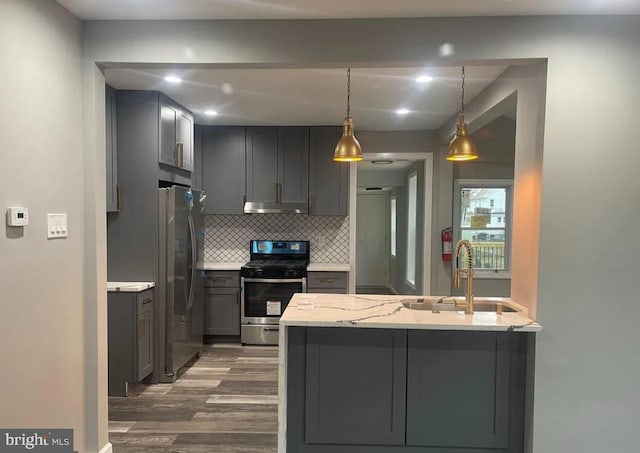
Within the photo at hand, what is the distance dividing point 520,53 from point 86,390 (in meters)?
3.04

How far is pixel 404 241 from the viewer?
6.95 meters

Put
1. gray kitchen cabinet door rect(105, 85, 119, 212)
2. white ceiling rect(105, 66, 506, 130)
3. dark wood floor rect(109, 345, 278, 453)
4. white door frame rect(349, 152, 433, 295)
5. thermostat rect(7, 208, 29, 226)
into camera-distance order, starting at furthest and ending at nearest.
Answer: white door frame rect(349, 152, 433, 295)
gray kitchen cabinet door rect(105, 85, 119, 212)
white ceiling rect(105, 66, 506, 130)
dark wood floor rect(109, 345, 278, 453)
thermostat rect(7, 208, 29, 226)

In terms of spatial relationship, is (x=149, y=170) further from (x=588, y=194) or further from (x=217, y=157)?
(x=588, y=194)

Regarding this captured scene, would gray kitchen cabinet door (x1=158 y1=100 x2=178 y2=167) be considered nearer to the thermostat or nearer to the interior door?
the thermostat

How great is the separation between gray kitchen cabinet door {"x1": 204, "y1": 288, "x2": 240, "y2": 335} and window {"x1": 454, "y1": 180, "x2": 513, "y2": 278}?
299 cm

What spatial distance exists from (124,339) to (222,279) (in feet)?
4.72

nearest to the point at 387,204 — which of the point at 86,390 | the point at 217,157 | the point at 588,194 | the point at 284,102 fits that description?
the point at 217,157

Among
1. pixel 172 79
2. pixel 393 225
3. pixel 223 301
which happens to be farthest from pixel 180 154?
pixel 393 225

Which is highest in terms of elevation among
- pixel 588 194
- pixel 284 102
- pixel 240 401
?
pixel 284 102

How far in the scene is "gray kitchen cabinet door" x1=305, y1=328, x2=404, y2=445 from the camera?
2262 millimetres

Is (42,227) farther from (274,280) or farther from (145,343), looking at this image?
(274,280)

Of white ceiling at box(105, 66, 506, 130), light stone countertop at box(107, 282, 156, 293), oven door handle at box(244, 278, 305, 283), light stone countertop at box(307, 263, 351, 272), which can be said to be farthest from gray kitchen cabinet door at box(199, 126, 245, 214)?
light stone countertop at box(107, 282, 156, 293)

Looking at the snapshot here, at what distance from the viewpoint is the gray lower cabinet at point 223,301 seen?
453cm

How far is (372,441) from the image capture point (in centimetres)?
227
